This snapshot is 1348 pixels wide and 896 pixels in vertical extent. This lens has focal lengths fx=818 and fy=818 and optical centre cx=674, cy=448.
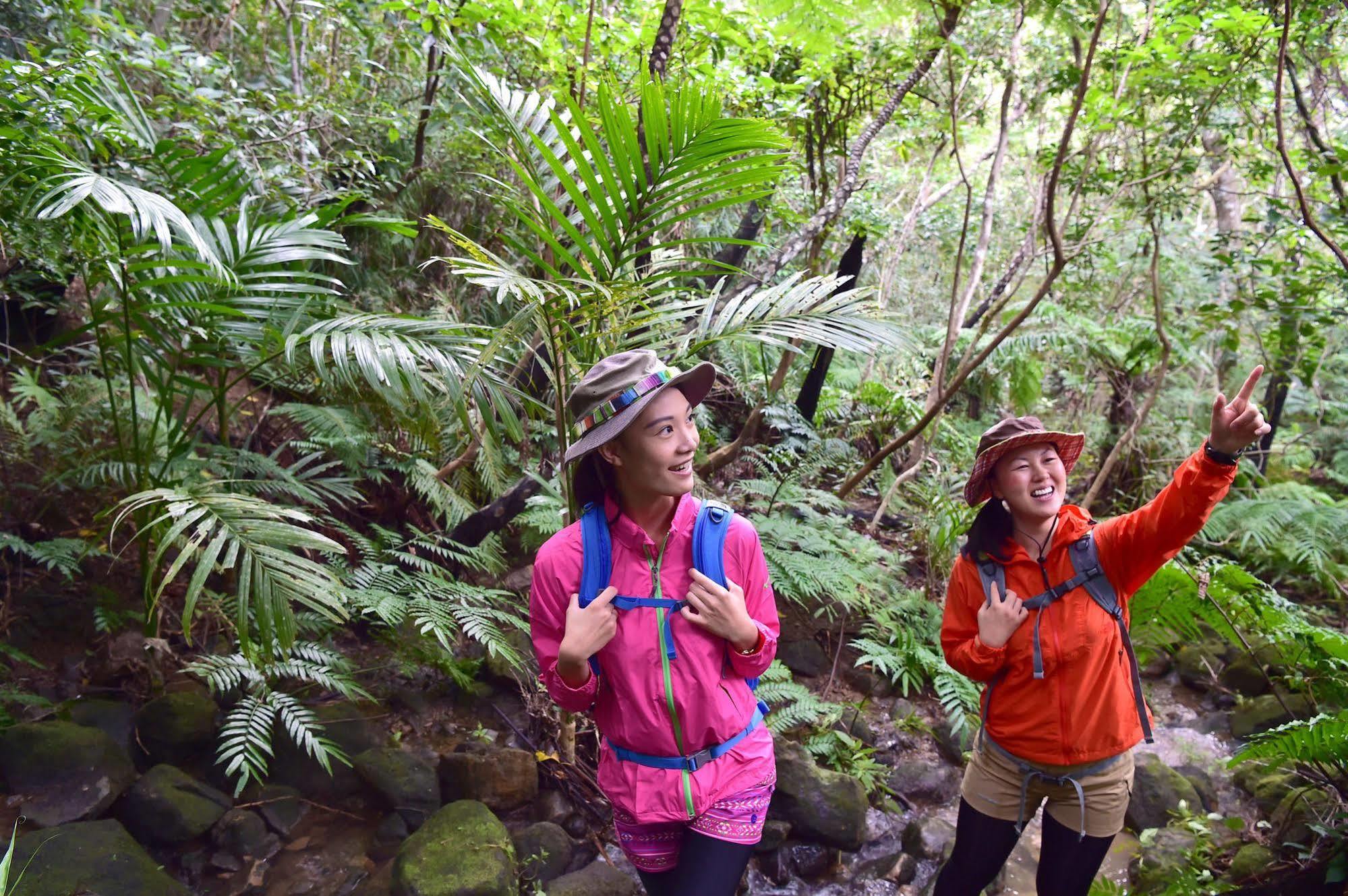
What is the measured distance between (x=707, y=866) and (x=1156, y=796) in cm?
314

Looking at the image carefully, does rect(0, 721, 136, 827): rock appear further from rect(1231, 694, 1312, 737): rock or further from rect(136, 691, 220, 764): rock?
rect(1231, 694, 1312, 737): rock

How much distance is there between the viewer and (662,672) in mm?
1830

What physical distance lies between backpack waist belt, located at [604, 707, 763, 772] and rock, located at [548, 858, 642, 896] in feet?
5.00

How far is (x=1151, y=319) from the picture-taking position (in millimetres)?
7523

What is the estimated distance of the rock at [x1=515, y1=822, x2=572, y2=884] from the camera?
10.5ft

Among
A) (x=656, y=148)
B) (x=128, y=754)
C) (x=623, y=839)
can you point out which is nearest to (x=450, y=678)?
(x=128, y=754)

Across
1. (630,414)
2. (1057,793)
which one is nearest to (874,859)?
(1057,793)

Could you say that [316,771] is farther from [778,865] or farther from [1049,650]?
[1049,650]

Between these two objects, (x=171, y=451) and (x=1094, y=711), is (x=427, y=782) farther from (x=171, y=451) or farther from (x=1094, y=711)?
(x=1094, y=711)

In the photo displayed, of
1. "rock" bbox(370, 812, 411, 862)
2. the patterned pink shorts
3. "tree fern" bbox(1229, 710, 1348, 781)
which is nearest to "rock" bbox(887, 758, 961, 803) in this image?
"tree fern" bbox(1229, 710, 1348, 781)

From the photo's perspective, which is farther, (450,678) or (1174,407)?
(1174,407)

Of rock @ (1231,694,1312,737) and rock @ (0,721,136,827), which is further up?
rock @ (1231,694,1312,737)

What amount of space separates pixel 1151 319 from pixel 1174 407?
2063 mm

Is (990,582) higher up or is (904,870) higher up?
(990,582)
